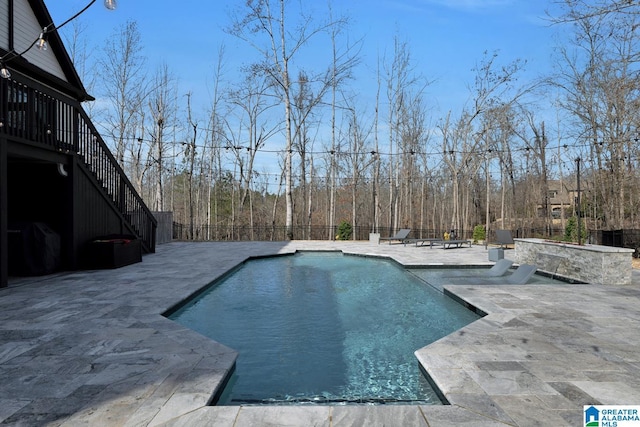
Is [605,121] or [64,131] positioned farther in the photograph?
[605,121]

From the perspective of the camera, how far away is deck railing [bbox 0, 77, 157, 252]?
569cm

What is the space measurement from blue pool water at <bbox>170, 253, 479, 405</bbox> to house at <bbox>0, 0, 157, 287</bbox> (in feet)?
9.66

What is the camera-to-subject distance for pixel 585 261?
6457 millimetres

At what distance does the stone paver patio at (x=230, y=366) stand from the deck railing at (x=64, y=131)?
2683mm

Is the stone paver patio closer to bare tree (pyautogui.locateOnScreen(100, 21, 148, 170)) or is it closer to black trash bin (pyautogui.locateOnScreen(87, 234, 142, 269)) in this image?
black trash bin (pyautogui.locateOnScreen(87, 234, 142, 269))

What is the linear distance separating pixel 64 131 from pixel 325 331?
610 centimetres

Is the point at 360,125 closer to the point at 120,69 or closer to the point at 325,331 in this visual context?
the point at 120,69

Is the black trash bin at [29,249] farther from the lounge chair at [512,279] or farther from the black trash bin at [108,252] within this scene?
the lounge chair at [512,279]

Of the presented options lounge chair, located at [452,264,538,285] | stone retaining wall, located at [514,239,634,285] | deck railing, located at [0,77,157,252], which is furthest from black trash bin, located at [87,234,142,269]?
stone retaining wall, located at [514,239,634,285]

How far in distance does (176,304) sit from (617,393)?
4277mm

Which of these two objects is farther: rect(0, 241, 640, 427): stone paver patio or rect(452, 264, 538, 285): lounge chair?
rect(452, 264, 538, 285): lounge chair

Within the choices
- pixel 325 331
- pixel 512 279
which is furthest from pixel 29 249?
pixel 512 279

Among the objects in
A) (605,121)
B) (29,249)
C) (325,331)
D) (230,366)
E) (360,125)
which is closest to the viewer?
(230,366)

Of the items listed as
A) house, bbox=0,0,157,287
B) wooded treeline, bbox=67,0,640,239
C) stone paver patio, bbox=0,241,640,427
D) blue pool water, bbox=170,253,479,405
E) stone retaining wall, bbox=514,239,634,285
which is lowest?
blue pool water, bbox=170,253,479,405
